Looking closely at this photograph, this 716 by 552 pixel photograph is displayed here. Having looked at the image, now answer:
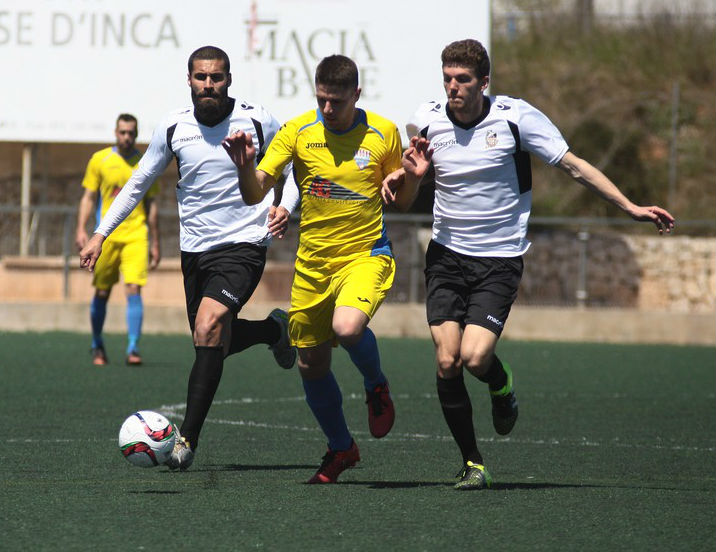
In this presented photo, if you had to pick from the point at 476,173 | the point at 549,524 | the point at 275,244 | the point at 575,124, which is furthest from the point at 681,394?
the point at 575,124

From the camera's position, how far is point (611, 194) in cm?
672

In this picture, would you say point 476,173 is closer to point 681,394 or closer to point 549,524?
point 549,524

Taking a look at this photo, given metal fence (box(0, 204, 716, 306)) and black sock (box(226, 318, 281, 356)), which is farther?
metal fence (box(0, 204, 716, 306))

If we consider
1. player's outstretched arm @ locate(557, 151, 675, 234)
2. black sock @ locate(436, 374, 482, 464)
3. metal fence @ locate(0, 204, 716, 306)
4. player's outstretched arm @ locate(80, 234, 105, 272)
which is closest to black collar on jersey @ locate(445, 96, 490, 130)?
player's outstretched arm @ locate(557, 151, 675, 234)

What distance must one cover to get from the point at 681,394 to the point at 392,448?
4.72m

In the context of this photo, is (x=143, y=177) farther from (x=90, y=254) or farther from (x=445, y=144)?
(x=445, y=144)

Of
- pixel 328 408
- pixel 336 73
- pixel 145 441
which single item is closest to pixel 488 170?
pixel 336 73

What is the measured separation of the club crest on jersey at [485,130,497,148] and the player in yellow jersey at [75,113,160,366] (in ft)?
21.4

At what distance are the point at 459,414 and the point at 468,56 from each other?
66.6 inches

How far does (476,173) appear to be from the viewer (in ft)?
22.9

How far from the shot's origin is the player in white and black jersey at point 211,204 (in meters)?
7.36

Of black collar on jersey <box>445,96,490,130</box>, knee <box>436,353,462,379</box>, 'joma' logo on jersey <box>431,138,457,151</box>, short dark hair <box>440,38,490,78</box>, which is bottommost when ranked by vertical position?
knee <box>436,353,462,379</box>

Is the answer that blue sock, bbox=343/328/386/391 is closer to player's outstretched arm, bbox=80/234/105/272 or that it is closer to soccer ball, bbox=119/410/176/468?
soccer ball, bbox=119/410/176/468

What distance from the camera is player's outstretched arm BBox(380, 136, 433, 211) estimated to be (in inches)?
260
